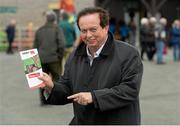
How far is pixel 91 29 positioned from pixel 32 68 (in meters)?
0.50

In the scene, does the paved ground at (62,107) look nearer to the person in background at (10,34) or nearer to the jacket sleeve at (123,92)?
the jacket sleeve at (123,92)

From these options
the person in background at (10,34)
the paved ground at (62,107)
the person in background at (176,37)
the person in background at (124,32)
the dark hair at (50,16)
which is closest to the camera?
the paved ground at (62,107)

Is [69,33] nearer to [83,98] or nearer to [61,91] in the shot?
[61,91]

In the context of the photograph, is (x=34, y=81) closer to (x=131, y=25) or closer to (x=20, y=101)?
(x=20, y=101)

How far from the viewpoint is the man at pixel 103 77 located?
3508 millimetres

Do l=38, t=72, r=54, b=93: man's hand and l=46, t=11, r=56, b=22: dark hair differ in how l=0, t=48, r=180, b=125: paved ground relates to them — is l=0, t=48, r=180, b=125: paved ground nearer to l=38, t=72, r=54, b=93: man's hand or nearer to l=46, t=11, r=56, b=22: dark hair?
l=46, t=11, r=56, b=22: dark hair

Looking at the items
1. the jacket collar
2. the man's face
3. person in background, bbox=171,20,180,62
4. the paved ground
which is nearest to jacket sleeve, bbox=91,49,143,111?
the jacket collar

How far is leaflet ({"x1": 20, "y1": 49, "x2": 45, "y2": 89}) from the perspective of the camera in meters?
3.63

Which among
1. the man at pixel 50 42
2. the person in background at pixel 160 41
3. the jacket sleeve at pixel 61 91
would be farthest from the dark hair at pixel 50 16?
the person in background at pixel 160 41

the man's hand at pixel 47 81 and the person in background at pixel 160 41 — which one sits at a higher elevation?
the man's hand at pixel 47 81

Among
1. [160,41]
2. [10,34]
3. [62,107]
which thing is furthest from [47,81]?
[10,34]

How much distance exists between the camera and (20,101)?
10508 millimetres

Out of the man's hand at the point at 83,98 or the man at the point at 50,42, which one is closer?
the man's hand at the point at 83,98

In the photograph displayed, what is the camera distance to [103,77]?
3566 millimetres
